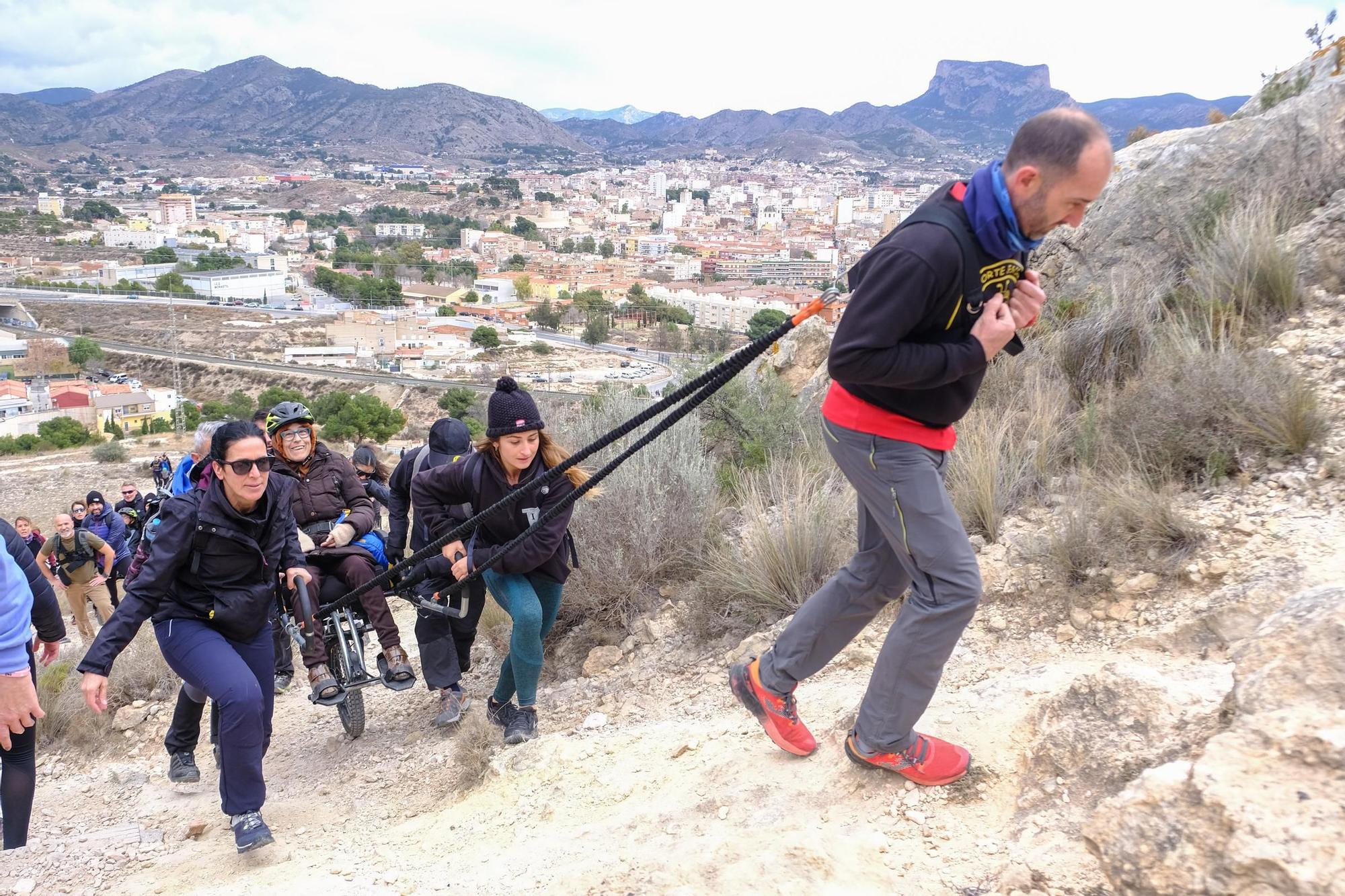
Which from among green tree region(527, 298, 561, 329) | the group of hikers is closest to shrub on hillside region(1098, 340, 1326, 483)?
the group of hikers

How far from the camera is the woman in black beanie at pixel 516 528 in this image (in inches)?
157

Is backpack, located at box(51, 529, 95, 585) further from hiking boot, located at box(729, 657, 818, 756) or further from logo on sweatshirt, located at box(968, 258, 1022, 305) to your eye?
logo on sweatshirt, located at box(968, 258, 1022, 305)

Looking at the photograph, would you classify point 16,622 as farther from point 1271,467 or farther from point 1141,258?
point 1141,258

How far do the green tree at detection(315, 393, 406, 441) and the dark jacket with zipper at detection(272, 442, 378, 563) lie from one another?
29.9m

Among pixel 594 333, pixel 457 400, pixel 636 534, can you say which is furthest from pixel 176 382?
pixel 636 534

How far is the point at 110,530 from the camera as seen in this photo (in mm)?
8984

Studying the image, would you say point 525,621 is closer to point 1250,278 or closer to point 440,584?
point 440,584

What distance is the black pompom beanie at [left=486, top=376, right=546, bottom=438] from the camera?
3.95 meters

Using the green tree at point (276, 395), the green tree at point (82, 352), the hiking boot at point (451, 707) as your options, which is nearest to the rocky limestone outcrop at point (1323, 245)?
the hiking boot at point (451, 707)

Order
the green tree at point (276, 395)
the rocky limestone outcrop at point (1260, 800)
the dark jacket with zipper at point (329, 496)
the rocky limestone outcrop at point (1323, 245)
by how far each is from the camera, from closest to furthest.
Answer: the rocky limestone outcrop at point (1260, 800)
the dark jacket with zipper at point (329, 496)
the rocky limestone outcrop at point (1323, 245)
the green tree at point (276, 395)

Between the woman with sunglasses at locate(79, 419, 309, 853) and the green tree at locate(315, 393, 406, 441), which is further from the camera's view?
the green tree at locate(315, 393, 406, 441)

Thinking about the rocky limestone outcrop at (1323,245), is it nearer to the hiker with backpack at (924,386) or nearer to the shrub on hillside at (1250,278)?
the shrub on hillside at (1250,278)

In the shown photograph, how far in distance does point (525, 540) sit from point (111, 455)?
3721 centimetres

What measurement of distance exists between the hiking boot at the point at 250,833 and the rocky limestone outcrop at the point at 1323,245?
581 centimetres
